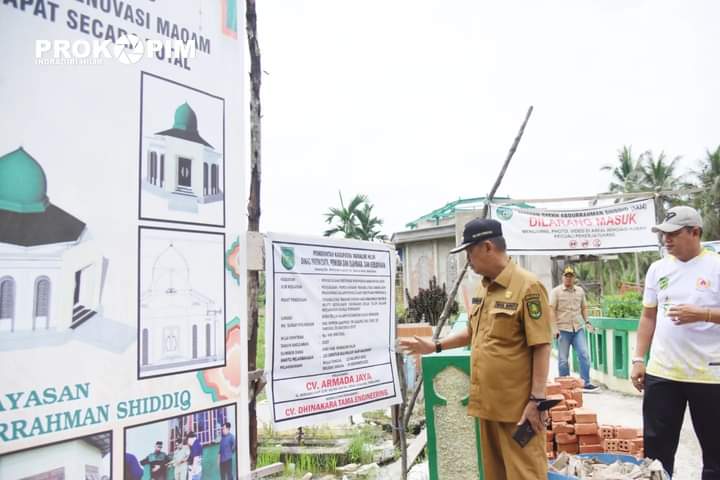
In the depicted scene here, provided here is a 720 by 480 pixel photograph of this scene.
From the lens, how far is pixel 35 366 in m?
1.79

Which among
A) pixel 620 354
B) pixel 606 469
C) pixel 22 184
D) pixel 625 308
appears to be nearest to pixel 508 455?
pixel 606 469

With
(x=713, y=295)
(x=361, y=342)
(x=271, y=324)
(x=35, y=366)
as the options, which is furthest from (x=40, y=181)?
(x=713, y=295)

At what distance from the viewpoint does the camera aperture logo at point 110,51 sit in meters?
1.86

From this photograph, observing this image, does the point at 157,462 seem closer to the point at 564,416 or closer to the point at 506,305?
the point at 506,305

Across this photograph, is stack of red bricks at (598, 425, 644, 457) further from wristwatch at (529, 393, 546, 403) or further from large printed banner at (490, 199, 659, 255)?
large printed banner at (490, 199, 659, 255)

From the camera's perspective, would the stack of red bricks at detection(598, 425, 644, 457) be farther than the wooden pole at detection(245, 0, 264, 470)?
Yes

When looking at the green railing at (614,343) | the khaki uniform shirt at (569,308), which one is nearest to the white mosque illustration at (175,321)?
the khaki uniform shirt at (569,308)

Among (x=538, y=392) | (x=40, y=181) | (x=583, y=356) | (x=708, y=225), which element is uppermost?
(x=708, y=225)

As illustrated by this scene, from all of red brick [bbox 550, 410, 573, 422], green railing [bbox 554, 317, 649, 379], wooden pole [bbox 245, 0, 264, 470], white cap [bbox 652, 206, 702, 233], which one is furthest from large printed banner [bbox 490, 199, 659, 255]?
wooden pole [bbox 245, 0, 264, 470]

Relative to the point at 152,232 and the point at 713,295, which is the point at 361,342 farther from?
the point at 713,295

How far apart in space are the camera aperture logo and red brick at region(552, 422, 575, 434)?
4.26 m

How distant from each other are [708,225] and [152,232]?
38.2 meters

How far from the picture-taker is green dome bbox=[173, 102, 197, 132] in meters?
2.26

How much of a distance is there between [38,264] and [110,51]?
871 mm
